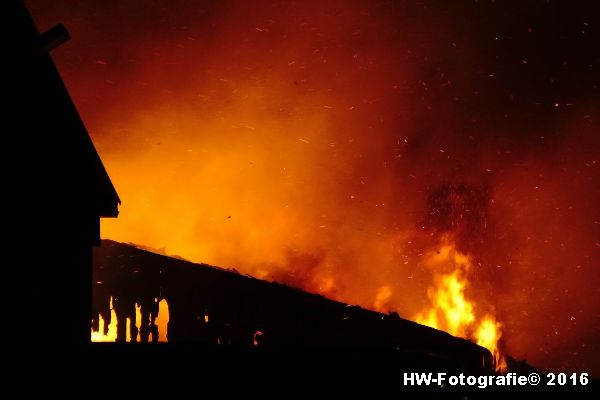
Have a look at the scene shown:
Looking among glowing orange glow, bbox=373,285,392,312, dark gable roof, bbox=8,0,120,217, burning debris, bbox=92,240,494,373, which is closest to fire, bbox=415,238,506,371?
glowing orange glow, bbox=373,285,392,312

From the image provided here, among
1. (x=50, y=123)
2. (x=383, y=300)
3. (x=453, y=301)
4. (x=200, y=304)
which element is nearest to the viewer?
(x=50, y=123)

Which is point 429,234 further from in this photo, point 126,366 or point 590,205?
point 126,366

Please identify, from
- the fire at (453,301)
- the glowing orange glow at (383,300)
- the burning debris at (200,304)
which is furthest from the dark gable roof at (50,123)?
the fire at (453,301)

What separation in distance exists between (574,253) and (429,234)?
18.5ft

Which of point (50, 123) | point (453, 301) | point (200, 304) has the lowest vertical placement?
point (453, 301)

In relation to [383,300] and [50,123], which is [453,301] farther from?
[50,123]

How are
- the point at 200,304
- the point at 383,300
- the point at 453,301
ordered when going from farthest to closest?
the point at 383,300
the point at 453,301
the point at 200,304

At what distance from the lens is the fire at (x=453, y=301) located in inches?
811

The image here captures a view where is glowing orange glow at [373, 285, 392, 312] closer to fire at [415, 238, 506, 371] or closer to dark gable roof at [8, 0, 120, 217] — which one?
fire at [415, 238, 506, 371]

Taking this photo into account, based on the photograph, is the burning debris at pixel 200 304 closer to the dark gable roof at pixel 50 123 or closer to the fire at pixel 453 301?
the dark gable roof at pixel 50 123

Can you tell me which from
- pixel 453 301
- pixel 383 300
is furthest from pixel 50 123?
pixel 453 301

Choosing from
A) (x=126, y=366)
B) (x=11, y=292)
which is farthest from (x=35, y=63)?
(x=126, y=366)

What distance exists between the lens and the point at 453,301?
68.9 ft

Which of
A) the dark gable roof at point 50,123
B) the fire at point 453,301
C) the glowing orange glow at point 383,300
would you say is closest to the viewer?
the dark gable roof at point 50,123
